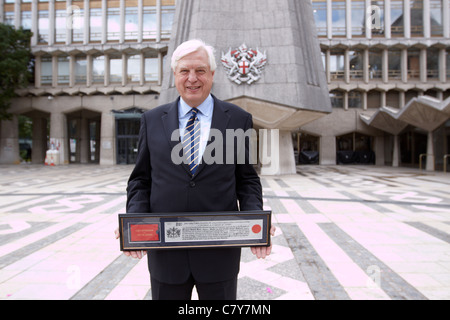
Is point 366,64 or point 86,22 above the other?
point 86,22

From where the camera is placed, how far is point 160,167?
1714mm

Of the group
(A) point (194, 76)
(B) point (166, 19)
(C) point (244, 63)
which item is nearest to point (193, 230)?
(A) point (194, 76)

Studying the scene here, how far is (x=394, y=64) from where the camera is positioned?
29.5 m

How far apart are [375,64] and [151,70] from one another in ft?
71.8

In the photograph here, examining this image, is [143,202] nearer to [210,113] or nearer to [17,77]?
[210,113]

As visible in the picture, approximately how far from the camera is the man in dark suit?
1649 mm

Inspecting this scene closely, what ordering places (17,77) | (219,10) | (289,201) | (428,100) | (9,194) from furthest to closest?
1. (17,77)
2. (428,100)
3. (219,10)
4. (9,194)
5. (289,201)

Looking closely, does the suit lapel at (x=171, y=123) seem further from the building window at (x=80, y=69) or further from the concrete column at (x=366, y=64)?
the building window at (x=80, y=69)

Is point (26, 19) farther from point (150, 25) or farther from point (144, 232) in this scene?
point (144, 232)

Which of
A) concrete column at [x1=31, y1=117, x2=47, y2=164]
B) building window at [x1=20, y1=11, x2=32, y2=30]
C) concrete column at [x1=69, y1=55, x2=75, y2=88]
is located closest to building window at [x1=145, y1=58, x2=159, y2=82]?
concrete column at [x1=69, y1=55, x2=75, y2=88]

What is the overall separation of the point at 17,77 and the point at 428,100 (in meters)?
33.9

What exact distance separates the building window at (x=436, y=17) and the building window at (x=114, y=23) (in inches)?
1182

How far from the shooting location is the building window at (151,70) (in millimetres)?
29984
